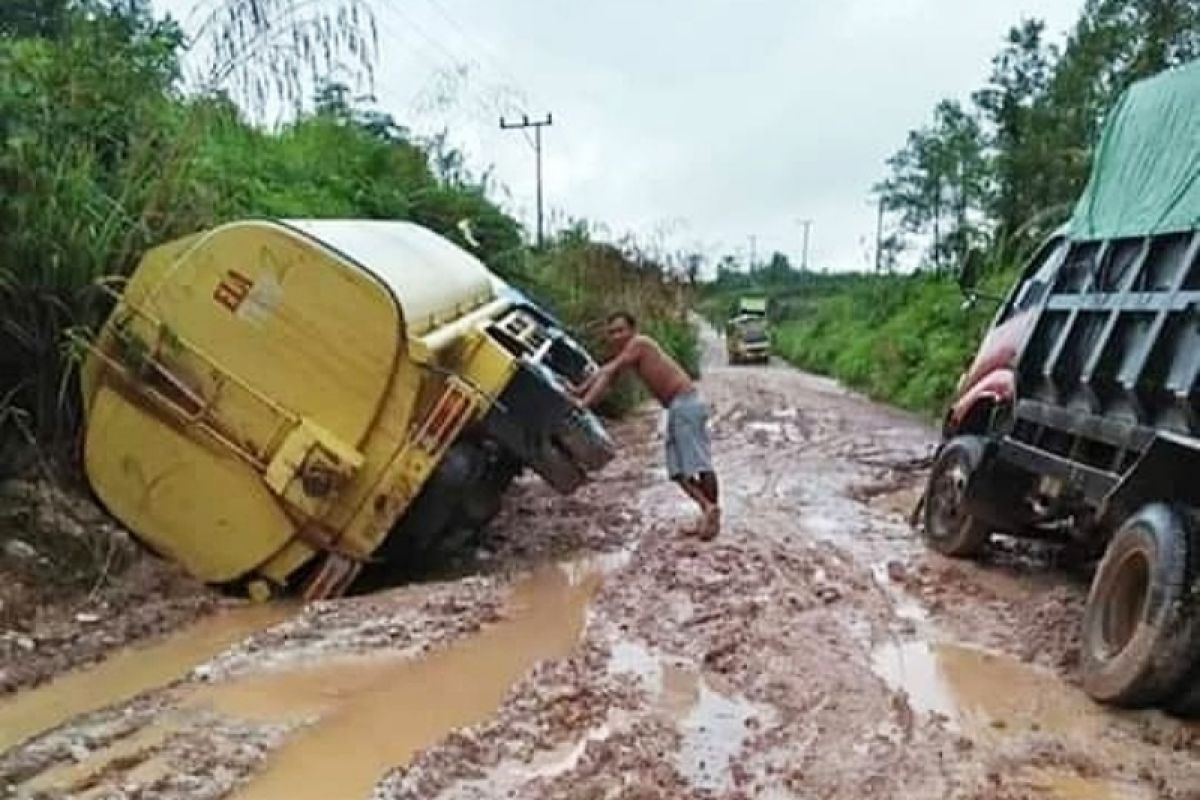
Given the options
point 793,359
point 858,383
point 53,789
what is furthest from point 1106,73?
point 793,359

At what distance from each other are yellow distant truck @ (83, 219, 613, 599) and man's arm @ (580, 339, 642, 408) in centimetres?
117

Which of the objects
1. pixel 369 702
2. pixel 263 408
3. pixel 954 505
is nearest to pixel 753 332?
pixel 954 505

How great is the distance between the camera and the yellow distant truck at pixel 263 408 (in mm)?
7316

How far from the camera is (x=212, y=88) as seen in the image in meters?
9.02

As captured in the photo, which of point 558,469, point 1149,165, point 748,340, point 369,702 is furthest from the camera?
point 748,340

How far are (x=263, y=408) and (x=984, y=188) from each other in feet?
82.3

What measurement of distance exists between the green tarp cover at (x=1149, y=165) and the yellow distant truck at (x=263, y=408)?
3550 mm

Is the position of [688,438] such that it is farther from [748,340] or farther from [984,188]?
[748,340]

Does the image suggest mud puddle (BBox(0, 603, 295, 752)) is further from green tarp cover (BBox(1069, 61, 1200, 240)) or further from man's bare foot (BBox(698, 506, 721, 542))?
green tarp cover (BBox(1069, 61, 1200, 240))

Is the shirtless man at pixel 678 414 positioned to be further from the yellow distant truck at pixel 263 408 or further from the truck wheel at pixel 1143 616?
the truck wheel at pixel 1143 616

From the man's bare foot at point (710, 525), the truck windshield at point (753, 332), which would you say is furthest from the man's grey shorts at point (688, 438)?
the truck windshield at point (753, 332)

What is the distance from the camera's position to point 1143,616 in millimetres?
5508

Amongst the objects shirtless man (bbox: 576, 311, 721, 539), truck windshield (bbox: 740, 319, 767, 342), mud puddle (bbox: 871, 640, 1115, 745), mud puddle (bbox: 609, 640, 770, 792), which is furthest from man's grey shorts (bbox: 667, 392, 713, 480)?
truck windshield (bbox: 740, 319, 767, 342)

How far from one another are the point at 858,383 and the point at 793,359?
48.5ft
